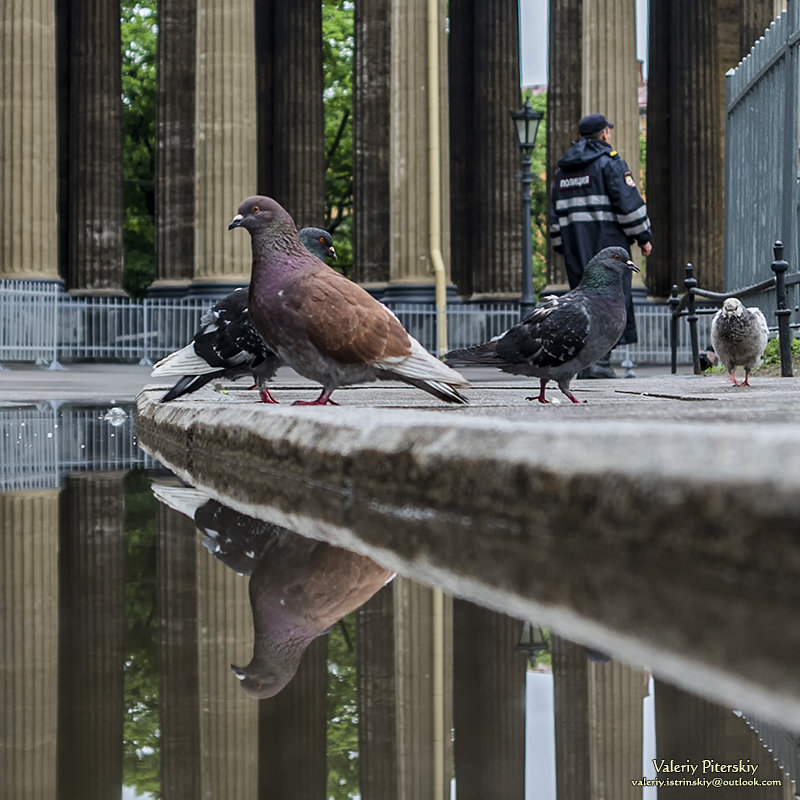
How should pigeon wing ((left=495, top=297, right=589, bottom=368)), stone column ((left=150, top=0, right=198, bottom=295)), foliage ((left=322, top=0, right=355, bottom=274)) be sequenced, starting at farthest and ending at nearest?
1. foliage ((left=322, top=0, right=355, bottom=274))
2. stone column ((left=150, top=0, right=198, bottom=295))
3. pigeon wing ((left=495, top=297, right=589, bottom=368))

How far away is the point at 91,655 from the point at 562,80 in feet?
95.5

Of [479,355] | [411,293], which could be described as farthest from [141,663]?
[411,293]

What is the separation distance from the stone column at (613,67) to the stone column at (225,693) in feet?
79.6

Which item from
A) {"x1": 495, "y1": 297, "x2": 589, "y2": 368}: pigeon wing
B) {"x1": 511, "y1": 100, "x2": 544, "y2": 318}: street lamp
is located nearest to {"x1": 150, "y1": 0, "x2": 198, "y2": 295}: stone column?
{"x1": 511, "y1": 100, "x2": 544, "y2": 318}: street lamp

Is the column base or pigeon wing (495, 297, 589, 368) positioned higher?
the column base

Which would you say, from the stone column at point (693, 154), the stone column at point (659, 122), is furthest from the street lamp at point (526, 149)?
the stone column at point (659, 122)

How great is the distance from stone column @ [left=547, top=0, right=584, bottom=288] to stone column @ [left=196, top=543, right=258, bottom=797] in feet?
86.2

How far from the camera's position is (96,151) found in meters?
32.6

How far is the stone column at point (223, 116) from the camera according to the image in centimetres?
2706

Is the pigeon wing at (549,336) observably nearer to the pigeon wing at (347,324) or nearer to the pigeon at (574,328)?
the pigeon at (574,328)

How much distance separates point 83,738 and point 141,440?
697 centimetres

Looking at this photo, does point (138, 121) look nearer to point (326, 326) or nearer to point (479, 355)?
point (479, 355)

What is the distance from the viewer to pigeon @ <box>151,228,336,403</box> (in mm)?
7086

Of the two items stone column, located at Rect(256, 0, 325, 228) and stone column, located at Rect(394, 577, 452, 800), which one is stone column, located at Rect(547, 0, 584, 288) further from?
stone column, located at Rect(394, 577, 452, 800)
